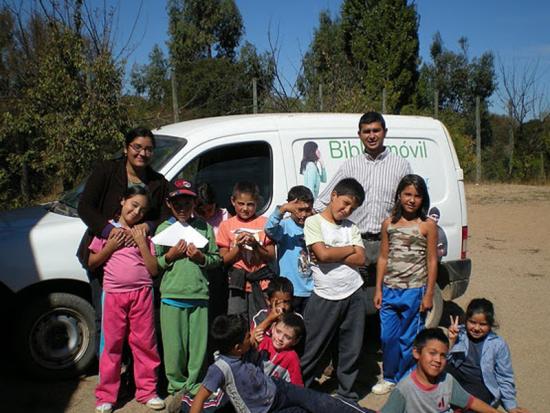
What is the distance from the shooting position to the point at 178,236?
3.63 meters

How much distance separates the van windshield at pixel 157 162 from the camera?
440cm

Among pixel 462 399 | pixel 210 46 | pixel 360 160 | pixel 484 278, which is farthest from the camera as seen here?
pixel 210 46

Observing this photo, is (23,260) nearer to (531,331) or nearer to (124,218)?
(124,218)

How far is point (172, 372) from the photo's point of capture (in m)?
3.82

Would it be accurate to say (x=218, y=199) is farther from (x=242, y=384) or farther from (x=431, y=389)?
(x=431, y=389)

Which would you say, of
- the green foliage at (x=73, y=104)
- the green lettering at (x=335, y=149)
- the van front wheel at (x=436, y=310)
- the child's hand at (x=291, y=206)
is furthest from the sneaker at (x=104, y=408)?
the green foliage at (x=73, y=104)

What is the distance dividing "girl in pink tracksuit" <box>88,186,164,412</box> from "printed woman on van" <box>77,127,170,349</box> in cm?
6

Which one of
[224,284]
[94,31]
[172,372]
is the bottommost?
[172,372]

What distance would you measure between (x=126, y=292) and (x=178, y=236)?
509mm

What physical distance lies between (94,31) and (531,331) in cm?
677

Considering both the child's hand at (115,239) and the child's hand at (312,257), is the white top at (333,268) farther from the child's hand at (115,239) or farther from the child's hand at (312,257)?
the child's hand at (115,239)

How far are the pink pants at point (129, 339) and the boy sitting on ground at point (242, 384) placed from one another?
0.68 meters

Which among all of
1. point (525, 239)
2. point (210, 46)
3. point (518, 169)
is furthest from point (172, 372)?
point (210, 46)

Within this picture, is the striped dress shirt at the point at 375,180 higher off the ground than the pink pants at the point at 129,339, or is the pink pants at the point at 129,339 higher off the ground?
the striped dress shirt at the point at 375,180
